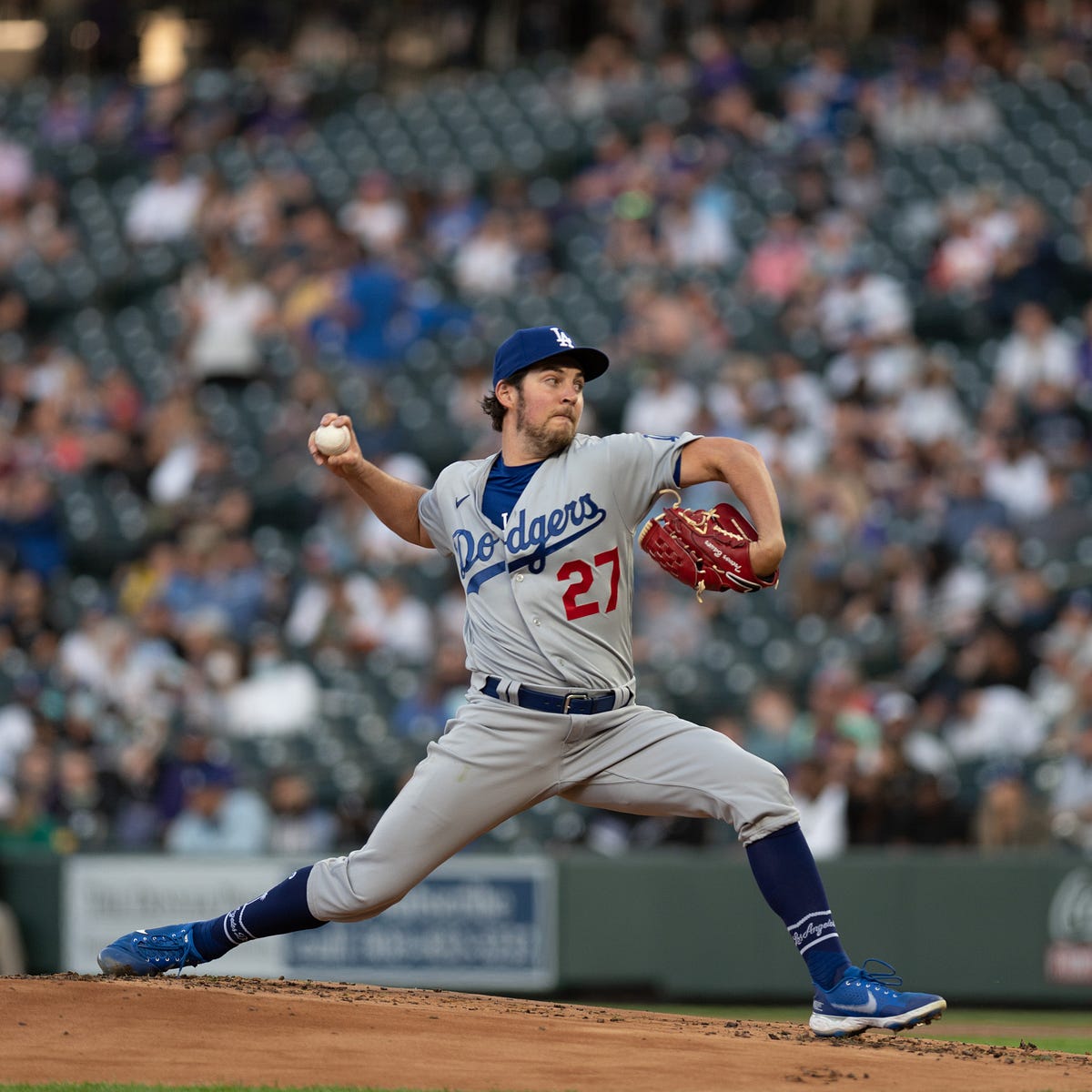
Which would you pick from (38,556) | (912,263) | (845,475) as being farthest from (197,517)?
(912,263)

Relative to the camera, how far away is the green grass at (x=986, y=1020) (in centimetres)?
770

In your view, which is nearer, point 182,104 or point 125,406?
point 125,406

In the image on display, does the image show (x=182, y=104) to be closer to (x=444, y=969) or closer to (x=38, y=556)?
(x=38, y=556)

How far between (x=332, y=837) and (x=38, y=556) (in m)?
4.03

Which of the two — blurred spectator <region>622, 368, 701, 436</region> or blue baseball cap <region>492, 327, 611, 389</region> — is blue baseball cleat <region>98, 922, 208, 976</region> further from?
blurred spectator <region>622, 368, 701, 436</region>

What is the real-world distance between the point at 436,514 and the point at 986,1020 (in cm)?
527

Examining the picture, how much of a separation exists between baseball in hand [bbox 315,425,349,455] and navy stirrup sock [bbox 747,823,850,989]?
1.54 m

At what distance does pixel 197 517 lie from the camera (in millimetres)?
13203

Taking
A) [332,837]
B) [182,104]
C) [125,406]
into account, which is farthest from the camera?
[182,104]

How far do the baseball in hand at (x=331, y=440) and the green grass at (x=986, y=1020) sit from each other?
130 inches

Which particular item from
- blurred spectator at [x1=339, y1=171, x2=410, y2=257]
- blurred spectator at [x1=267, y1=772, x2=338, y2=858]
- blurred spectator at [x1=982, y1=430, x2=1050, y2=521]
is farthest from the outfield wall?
blurred spectator at [x1=339, y1=171, x2=410, y2=257]

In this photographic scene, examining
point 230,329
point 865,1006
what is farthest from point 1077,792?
point 230,329

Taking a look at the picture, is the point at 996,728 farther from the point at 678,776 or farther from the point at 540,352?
the point at 540,352

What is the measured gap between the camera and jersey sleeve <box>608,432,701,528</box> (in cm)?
501
